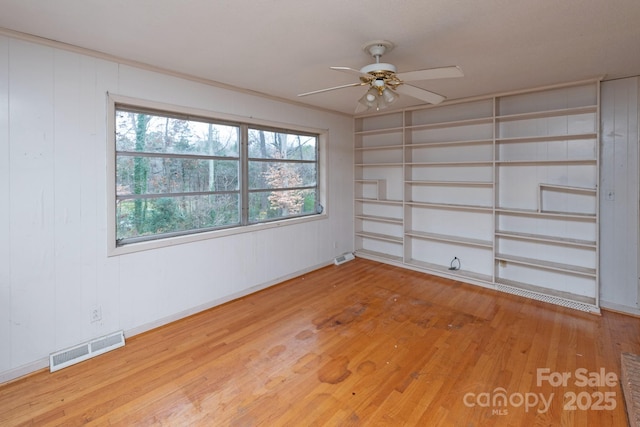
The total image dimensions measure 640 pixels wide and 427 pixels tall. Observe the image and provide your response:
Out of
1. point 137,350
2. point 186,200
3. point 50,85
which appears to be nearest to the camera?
point 50,85

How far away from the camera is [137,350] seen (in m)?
2.62

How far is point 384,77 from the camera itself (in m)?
2.22

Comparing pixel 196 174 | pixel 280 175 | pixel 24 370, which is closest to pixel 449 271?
pixel 280 175

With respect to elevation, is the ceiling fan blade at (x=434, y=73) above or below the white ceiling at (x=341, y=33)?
below

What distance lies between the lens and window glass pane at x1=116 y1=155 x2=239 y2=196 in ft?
9.32

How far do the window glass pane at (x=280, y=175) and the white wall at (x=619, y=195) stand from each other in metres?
3.55

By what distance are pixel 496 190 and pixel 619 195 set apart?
1.16 m

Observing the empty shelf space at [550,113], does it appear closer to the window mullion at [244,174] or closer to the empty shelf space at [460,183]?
the empty shelf space at [460,183]

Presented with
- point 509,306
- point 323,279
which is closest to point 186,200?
point 323,279

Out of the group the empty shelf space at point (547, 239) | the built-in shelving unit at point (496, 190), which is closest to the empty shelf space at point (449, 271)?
the built-in shelving unit at point (496, 190)

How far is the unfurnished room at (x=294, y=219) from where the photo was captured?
6.55 feet

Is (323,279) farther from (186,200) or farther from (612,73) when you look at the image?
(612,73)

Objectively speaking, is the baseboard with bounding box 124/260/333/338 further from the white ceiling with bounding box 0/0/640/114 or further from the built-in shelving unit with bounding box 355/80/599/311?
the white ceiling with bounding box 0/0/640/114

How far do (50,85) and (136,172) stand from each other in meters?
0.87
